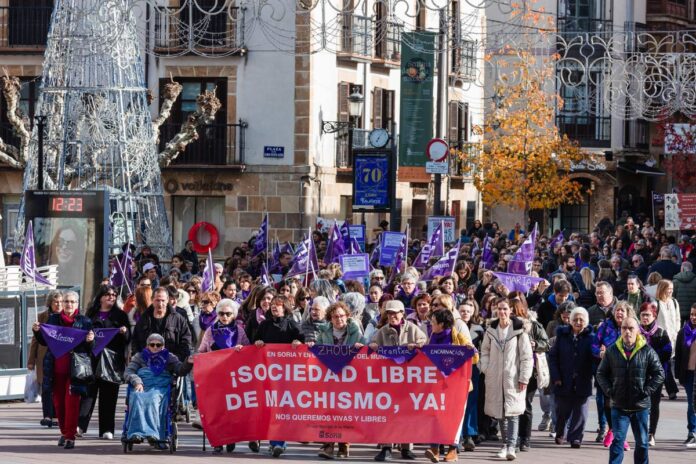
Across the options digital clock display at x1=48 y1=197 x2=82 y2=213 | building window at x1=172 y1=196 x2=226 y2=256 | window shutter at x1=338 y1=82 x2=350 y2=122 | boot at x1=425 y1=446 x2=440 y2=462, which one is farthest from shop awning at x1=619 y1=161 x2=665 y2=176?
boot at x1=425 y1=446 x2=440 y2=462

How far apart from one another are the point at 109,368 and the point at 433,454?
3252mm

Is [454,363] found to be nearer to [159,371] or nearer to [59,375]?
[159,371]

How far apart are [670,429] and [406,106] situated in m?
19.9

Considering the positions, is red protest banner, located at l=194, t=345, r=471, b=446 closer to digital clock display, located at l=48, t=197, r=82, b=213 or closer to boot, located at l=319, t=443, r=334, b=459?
boot, located at l=319, t=443, r=334, b=459

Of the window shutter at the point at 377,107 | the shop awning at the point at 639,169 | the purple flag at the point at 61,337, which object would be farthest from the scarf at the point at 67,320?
the shop awning at the point at 639,169

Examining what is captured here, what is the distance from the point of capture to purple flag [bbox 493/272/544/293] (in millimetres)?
23052

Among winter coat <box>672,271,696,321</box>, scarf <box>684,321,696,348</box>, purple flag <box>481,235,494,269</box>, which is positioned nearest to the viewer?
scarf <box>684,321,696,348</box>

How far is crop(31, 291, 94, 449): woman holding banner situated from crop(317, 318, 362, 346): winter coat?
2.19 metres

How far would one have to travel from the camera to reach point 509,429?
54.5 feet

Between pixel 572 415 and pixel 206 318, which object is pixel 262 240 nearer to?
pixel 206 318

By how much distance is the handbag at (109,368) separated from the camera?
17.2 m

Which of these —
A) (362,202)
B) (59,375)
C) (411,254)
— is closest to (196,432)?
(59,375)

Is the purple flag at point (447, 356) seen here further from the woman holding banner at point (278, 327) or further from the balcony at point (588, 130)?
the balcony at point (588, 130)

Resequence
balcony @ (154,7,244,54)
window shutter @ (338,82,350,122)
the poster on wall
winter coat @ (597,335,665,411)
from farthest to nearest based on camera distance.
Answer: window shutter @ (338,82,350,122) < balcony @ (154,7,244,54) < the poster on wall < winter coat @ (597,335,665,411)
